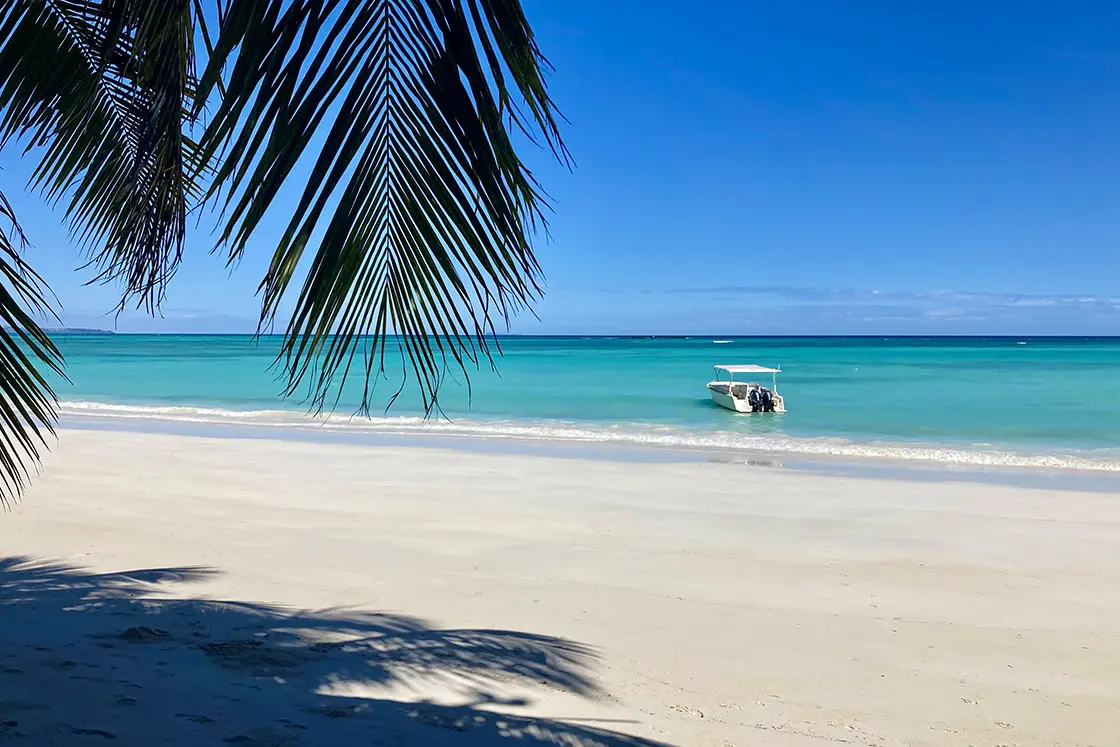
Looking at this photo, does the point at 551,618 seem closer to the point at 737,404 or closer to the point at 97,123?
the point at 97,123

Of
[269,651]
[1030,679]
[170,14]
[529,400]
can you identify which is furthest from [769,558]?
[529,400]

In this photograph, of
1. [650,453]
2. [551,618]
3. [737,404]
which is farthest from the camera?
[737,404]

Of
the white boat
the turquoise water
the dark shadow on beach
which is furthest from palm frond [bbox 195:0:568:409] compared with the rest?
the white boat

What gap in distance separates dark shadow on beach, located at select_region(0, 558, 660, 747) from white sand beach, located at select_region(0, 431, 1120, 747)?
0.02m

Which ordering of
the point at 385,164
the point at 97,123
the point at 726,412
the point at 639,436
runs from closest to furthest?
the point at 385,164
the point at 97,123
the point at 639,436
the point at 726,412

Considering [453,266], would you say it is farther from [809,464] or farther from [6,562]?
[809,464]

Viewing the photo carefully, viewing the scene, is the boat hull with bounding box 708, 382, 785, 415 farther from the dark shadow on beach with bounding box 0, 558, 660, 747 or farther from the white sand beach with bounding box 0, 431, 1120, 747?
the dark shadow on beach with bounding box 0, 558, 660, 747

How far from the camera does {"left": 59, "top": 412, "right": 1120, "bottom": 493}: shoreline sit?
1273 cm

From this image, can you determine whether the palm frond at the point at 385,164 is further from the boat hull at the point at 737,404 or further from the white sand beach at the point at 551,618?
the boat hull at the point at 737,404

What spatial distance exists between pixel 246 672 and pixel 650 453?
36.7 feet

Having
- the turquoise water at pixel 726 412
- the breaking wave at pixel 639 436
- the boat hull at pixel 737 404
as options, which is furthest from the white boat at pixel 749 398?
the breaking wave at pixel 639 436

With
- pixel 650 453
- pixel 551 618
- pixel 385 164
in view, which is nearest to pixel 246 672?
pixel 551 618

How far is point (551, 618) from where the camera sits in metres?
5.55

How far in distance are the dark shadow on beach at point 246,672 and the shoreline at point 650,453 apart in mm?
8936
